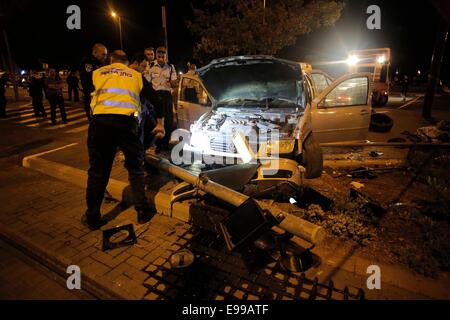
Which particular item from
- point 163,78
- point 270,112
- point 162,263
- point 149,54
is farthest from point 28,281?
point 149,54

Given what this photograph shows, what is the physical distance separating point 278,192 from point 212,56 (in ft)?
41.0

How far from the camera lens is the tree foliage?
13633 mm

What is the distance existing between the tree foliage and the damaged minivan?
8.61 m

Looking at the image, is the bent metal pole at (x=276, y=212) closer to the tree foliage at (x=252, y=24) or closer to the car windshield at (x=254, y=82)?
the car windshield at (x=254, y=82)

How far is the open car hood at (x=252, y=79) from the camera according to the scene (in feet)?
17.7

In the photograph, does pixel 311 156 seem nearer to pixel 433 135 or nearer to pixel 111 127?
pixel 111 127

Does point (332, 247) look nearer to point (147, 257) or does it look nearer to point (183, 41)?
point (147, 257)

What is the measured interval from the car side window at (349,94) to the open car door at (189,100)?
92.6 inches

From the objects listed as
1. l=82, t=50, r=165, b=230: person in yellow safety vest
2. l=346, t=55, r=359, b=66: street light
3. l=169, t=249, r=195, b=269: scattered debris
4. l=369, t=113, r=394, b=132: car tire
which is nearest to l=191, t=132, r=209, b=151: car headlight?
l=82, t=50, r=165, b=230: person in yellow safety vest

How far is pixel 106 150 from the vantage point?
144 inches

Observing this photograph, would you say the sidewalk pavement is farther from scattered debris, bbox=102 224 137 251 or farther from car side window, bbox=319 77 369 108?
car side window, bbox=319 77 369 108

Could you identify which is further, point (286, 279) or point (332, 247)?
point (332, 247)

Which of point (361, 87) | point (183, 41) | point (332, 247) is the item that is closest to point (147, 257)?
point (332, 247)
